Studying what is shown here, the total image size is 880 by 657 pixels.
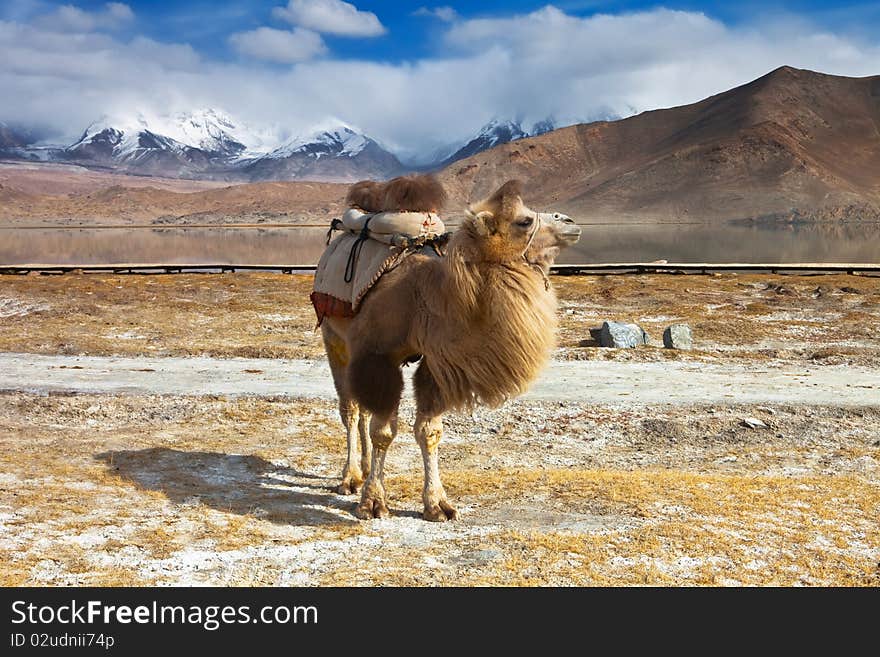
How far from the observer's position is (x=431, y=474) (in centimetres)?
750

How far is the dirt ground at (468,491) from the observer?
6.15m

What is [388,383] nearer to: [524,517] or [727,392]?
[524,517]

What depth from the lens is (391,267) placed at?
7.70 m

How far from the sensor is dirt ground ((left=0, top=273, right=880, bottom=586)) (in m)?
6.15

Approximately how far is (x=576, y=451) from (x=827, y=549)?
4629 millimetres

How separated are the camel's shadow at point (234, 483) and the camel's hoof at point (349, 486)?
127mm

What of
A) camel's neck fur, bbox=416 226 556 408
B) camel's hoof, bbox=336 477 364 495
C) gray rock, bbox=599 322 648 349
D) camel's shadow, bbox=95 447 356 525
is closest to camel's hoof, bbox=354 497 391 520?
camel's shadow, bbox=95 447 356 525

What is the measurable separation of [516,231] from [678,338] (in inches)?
507

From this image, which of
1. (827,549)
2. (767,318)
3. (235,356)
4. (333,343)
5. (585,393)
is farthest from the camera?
(767,318)

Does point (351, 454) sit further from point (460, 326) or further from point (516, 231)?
point (516, 231)

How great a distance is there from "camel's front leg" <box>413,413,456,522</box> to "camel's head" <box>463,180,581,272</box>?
62.3 inches

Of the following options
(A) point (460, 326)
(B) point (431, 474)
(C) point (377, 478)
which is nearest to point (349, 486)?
(C) point (377, 478)

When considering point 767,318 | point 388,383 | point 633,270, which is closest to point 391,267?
point 388,383

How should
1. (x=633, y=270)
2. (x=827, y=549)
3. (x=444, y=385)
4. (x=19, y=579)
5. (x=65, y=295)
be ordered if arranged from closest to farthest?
(x=19, y=579)
(x=827, y=549)
(x=444, y=385)
(x=65, y=295)
(x=633, y=270)
